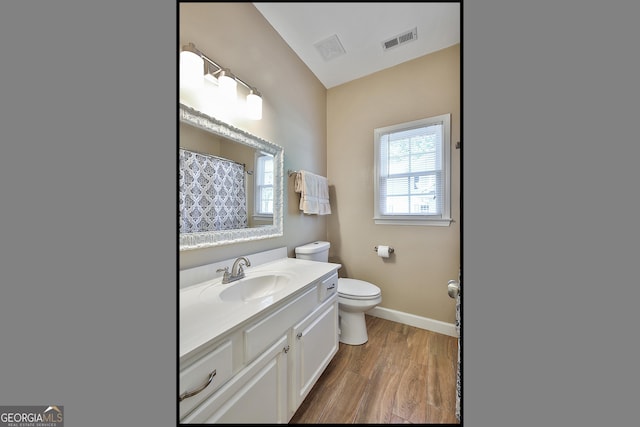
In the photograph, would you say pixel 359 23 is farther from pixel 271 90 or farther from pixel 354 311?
pixel 354 311

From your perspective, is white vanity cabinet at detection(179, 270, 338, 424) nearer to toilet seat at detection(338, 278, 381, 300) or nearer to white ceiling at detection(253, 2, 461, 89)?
toilet seat at detection(338, 278, 381, 300)

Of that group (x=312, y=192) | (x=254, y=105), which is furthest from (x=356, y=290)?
(x=254, y=105)

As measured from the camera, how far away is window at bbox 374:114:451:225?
1.59 metres

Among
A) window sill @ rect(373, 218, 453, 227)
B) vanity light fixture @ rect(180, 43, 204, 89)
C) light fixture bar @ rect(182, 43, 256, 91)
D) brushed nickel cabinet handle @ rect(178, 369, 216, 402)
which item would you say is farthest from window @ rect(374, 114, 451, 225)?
brushed nickel cabinet handle @ rect(178, 369, 216, 402)

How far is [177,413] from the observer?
0.44 meters

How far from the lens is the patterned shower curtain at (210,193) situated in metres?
0.86

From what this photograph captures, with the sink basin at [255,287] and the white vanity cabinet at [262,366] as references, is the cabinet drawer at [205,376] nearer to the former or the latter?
the white vanity cabinet at [262,366]

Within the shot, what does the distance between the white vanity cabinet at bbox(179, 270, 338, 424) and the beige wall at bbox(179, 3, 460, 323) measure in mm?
451

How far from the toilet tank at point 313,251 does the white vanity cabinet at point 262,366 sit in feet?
1.72

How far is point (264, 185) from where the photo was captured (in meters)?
1.32

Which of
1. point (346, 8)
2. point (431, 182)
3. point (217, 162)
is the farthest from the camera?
point (431, 182)
